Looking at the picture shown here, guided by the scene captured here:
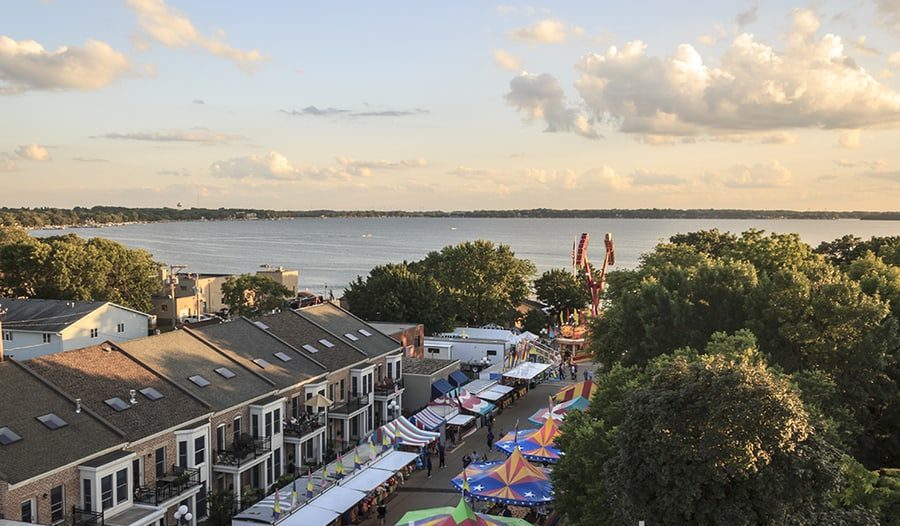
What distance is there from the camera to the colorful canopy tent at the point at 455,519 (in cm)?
2472

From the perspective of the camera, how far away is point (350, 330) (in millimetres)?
46594

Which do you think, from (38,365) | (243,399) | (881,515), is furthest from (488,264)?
(881,515)

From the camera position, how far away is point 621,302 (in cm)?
4059

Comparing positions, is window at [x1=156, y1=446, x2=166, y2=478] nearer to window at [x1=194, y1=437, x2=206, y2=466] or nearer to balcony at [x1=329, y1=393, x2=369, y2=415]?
window at [x1=194, y1=437, x2=206, y2=466]

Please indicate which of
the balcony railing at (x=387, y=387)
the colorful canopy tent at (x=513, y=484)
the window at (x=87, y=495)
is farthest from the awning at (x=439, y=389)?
the window at (x=87, y=495)

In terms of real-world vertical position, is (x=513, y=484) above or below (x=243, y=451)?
below

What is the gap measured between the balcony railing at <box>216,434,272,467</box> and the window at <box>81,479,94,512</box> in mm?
6431

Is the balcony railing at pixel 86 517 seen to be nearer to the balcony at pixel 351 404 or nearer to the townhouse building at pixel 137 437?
the townhouse building at pixel 137 437

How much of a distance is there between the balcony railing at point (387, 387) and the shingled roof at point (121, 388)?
578 inches

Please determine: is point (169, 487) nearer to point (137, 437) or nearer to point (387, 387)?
point (137, 437)

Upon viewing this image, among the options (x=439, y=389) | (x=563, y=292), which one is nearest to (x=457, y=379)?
(x=439, y=389)

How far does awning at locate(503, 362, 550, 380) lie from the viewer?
52375 millimetres

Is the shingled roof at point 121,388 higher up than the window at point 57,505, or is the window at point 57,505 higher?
the shingled roof at point 121,388

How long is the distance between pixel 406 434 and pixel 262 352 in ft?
27.7
